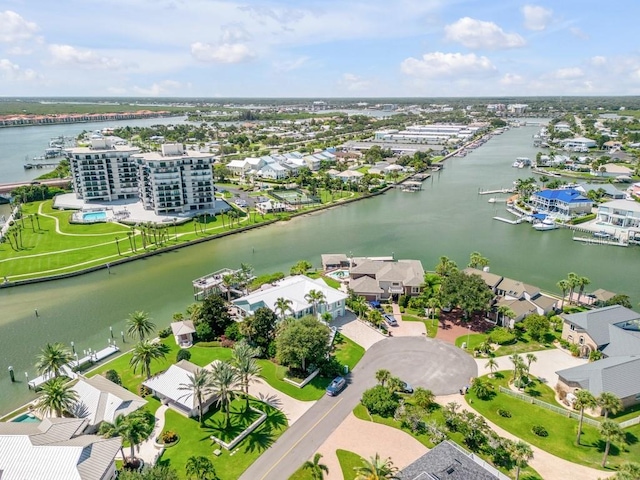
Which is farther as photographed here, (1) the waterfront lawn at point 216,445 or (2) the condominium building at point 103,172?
(2) the condominium building at point 103,172

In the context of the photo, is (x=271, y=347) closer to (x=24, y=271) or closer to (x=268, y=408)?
(x=268, y=408)

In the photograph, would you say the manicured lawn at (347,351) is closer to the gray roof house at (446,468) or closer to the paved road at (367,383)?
the paved road at (367,383)

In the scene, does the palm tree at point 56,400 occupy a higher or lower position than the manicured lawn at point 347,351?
higher

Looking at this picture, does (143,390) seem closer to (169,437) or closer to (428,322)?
(169,437)

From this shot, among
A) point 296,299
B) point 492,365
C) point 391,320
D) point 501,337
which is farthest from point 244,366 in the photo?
point 501,337

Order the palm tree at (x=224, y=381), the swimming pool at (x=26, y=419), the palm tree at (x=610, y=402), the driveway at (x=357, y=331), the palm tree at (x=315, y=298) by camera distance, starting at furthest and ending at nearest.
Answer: the palm tree at (x=315, y=298)
the driveway at (x=357, y=331)
the swimming pool at (x=26, y=419)
the palm tree at (x=224, y=381)
the palm tree at (x=610, y=402)

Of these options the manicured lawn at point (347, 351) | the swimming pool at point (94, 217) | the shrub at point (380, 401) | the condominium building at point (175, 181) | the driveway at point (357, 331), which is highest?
the condominium building at point (175, 181)

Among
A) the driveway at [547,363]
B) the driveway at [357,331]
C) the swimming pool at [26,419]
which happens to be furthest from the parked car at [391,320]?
the swimming pool at [26,419]

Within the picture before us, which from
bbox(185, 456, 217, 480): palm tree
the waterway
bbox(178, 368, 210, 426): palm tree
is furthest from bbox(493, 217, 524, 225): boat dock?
bbox(185, 456, 217, 480): palm tree
